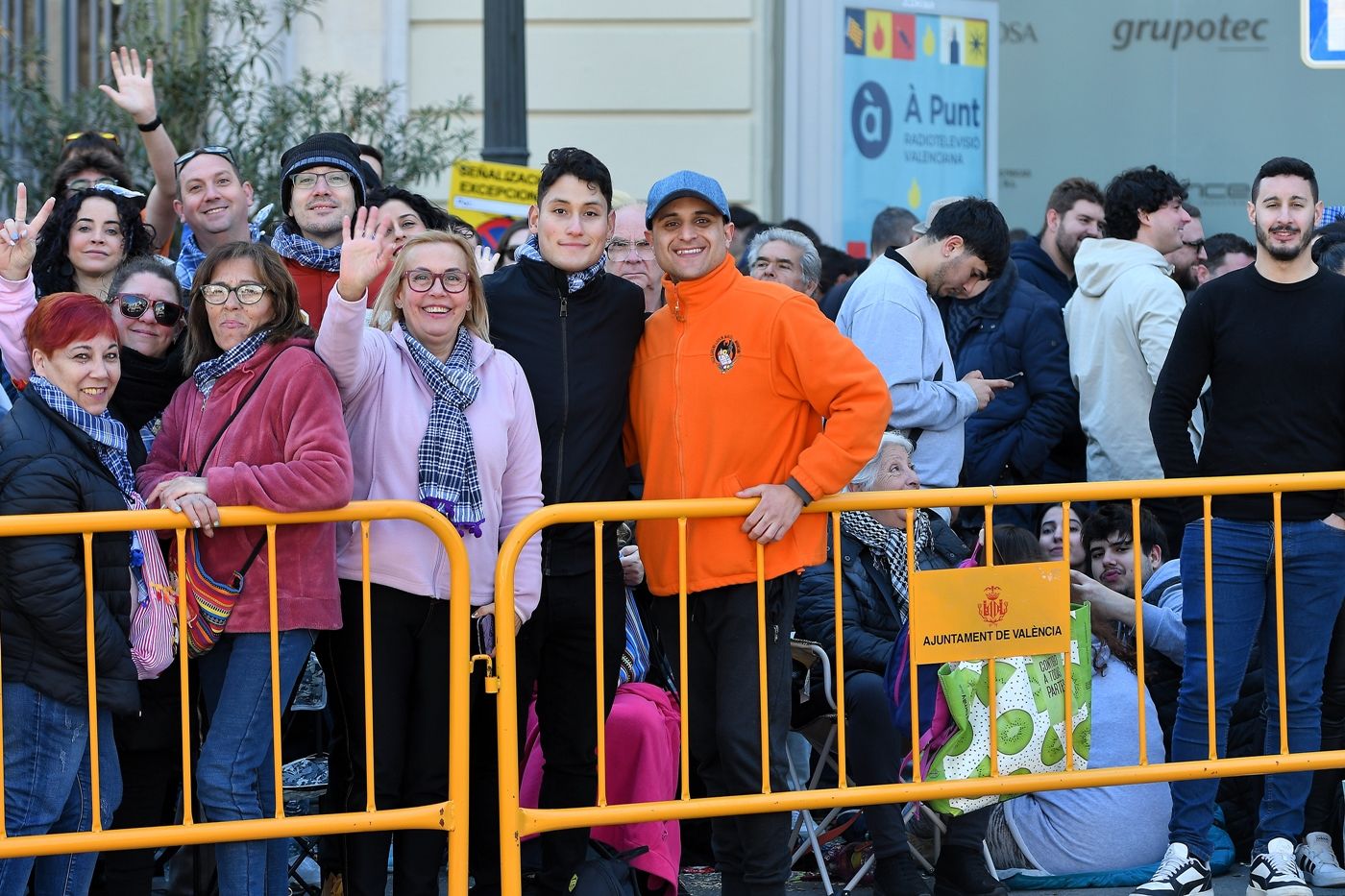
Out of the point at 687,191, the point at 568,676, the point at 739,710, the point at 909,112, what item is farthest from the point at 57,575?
the point at 909,112

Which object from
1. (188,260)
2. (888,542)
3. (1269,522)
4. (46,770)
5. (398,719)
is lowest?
(46,770)

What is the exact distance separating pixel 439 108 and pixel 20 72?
221cm

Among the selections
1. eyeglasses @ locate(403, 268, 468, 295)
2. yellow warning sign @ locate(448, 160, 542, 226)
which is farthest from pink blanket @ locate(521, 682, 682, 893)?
yellow warning sign @ locate(448, 160, 542, 226)

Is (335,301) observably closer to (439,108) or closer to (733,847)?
(733,847)

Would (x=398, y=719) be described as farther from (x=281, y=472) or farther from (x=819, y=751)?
(x=819, y=751)

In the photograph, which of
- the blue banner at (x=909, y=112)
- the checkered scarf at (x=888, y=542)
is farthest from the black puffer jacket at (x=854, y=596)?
the blue banner at (x=909, y=112)

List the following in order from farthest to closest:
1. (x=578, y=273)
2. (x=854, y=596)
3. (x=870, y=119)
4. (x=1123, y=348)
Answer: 1. (x=870, y=119)
2. (x=1123, y=348)
3. (x=854, y=596)
4. (x=578, y=273)

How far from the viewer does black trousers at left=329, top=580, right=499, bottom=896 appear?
511 cm

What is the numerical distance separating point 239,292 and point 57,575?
36.2 inches

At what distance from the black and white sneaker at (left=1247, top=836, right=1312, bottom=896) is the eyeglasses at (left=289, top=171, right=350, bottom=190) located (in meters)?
3.65

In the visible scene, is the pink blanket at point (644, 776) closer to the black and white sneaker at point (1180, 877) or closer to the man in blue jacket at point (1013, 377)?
the black and white sneaker at point (1180, 877)

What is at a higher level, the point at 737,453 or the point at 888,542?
the point at 737,453

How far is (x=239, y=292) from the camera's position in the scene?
513 centimetres

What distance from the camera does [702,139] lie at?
35.2 ft
